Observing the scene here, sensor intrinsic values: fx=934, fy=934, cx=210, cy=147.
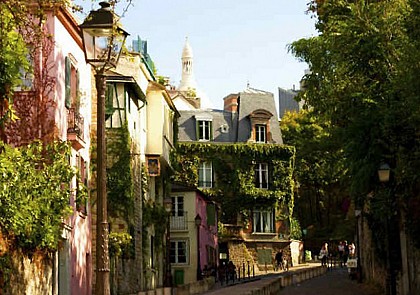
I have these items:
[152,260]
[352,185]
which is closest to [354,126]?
[352,185]

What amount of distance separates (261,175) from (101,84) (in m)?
55.7

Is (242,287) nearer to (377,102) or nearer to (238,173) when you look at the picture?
(377,102)

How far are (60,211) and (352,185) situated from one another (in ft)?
32.0

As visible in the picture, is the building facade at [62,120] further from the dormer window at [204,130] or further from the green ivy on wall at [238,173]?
the dormer window at [204,130]

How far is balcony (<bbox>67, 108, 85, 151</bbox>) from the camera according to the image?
91.0ft

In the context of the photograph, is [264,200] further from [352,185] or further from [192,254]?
[352,185]

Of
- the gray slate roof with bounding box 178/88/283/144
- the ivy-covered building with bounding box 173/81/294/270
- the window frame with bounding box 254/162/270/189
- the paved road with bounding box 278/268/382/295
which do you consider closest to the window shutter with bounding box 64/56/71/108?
the paved road with bounding box 278/268/382/295

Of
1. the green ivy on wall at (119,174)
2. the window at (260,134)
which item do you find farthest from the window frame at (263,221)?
the green ivy on wall at (119,174)

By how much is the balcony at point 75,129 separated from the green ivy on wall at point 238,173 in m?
37.8

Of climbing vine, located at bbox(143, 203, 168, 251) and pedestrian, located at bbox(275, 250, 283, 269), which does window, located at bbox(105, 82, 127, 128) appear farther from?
pedestrian, located at bbox(275, 250, 283, 269)

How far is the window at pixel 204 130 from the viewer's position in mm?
69812

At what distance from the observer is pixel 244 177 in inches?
2677

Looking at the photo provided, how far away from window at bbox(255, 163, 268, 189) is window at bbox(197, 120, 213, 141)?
13.9ft

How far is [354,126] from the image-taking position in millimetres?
27344
